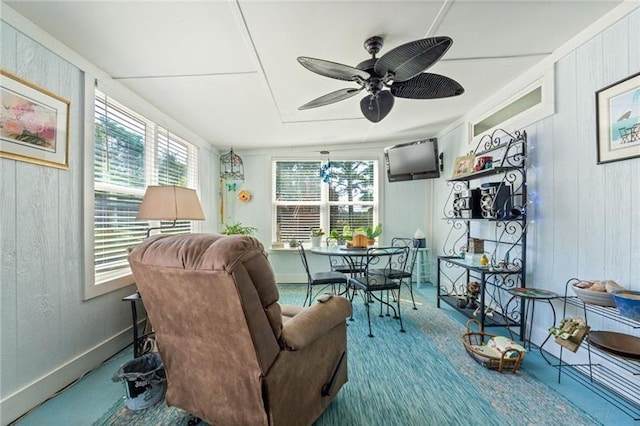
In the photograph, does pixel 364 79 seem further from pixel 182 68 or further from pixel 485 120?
pixel 485 120

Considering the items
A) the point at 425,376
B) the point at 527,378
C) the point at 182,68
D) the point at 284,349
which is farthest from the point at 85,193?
the point at 527,378

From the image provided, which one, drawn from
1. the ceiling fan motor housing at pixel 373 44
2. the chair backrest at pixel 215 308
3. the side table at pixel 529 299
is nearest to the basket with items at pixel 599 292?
the side table at pixel 529 299

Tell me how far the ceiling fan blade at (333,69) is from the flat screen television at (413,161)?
2.40 metres

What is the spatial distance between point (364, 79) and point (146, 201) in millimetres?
1897

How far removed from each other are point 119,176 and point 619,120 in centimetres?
387

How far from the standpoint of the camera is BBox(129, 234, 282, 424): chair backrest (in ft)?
3.74

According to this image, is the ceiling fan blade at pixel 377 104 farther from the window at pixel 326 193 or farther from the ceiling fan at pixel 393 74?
the window at pixel 326 193

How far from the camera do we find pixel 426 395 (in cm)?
181

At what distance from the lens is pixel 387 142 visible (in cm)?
486

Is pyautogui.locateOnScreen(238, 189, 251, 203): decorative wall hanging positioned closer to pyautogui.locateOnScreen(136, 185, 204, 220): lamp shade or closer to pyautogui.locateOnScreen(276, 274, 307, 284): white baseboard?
pyautogui.locateOnScreen(276, 274, 307, 284): white baseboard

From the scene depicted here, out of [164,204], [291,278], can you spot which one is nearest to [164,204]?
[164,204]

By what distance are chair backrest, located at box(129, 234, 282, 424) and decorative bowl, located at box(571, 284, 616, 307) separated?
6.18 feet

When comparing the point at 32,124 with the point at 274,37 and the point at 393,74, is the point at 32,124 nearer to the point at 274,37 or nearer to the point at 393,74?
the point at 274,37

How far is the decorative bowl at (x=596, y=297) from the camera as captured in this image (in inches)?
64.2
